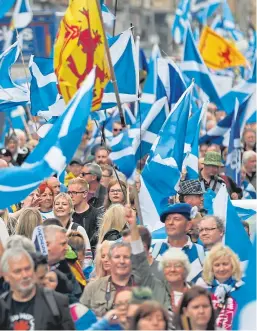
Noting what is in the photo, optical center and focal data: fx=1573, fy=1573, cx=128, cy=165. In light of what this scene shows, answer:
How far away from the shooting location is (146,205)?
14133 millimetres

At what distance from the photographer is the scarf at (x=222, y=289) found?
10.7 metres

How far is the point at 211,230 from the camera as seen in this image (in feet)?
38.8

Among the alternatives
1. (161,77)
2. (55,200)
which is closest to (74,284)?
(55,200)

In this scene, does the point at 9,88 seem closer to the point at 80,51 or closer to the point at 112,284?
the point at 80,51

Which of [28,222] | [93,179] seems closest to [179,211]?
[28,222]

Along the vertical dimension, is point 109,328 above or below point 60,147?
below

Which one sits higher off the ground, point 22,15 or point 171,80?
point 22,15

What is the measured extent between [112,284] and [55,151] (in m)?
1.00

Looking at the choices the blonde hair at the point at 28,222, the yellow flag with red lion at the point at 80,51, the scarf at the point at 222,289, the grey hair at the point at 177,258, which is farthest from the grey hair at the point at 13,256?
the yellow flag with red lion at the point at 80,51

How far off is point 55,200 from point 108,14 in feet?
13.8

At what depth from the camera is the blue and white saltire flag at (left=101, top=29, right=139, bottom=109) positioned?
1517cm

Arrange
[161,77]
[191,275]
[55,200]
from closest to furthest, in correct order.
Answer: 1. [191,275]
2. [55,200]
3. [161,77]

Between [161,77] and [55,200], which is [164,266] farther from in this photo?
[161,77]

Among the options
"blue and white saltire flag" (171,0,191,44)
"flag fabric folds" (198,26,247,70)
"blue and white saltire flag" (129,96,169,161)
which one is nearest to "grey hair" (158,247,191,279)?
"blue and white saltire flag" (129,96,169,161)
